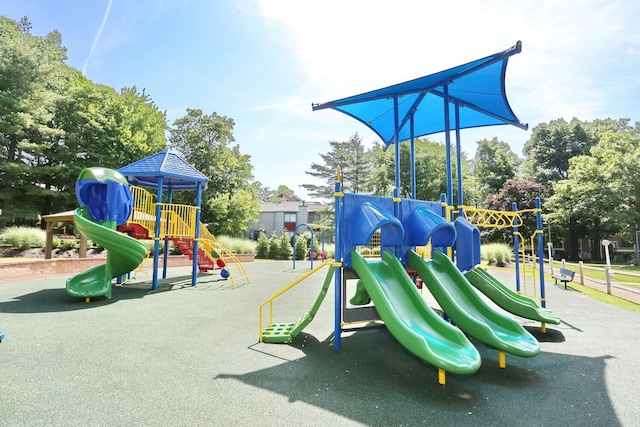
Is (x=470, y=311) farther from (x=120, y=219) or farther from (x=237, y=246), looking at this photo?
(x=237, y=246)

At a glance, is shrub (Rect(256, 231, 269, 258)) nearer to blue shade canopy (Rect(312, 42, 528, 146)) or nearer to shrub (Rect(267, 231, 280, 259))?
shrub (Rect(267, 231, 280, 259))

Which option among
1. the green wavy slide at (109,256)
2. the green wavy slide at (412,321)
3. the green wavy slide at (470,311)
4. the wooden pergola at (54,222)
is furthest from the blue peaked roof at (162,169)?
the green wavy slide at (470,311)

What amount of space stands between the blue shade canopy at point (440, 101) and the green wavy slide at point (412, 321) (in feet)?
10.8

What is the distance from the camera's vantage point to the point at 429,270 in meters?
5.08

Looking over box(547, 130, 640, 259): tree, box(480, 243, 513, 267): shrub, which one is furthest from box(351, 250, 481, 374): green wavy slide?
box(547, 130, 640, 259): tree

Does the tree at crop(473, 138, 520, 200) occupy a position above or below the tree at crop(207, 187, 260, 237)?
above

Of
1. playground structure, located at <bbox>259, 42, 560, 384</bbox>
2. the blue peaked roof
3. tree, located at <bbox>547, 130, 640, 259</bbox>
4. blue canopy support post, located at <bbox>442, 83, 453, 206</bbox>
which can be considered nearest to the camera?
playground structure, located at <bbox>259, 42, 560, 384</bbox>

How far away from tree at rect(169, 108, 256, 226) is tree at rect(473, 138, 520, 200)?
30.4 m

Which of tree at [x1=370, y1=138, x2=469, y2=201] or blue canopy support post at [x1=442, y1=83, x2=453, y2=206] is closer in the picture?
blue canopy support post at [x1=442, y1=83, x2=453, y2=206]

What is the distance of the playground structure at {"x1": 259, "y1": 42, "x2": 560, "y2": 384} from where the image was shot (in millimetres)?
3975

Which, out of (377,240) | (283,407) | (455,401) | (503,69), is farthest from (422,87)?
(283,407)

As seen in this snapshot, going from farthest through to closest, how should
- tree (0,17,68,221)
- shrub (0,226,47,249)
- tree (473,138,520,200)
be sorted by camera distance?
tree (473,138,520,200), tree (0,17,68,221), shrub (0,226,47,249)

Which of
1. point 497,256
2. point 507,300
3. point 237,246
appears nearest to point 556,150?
point 497,256

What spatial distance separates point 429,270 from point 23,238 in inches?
812
